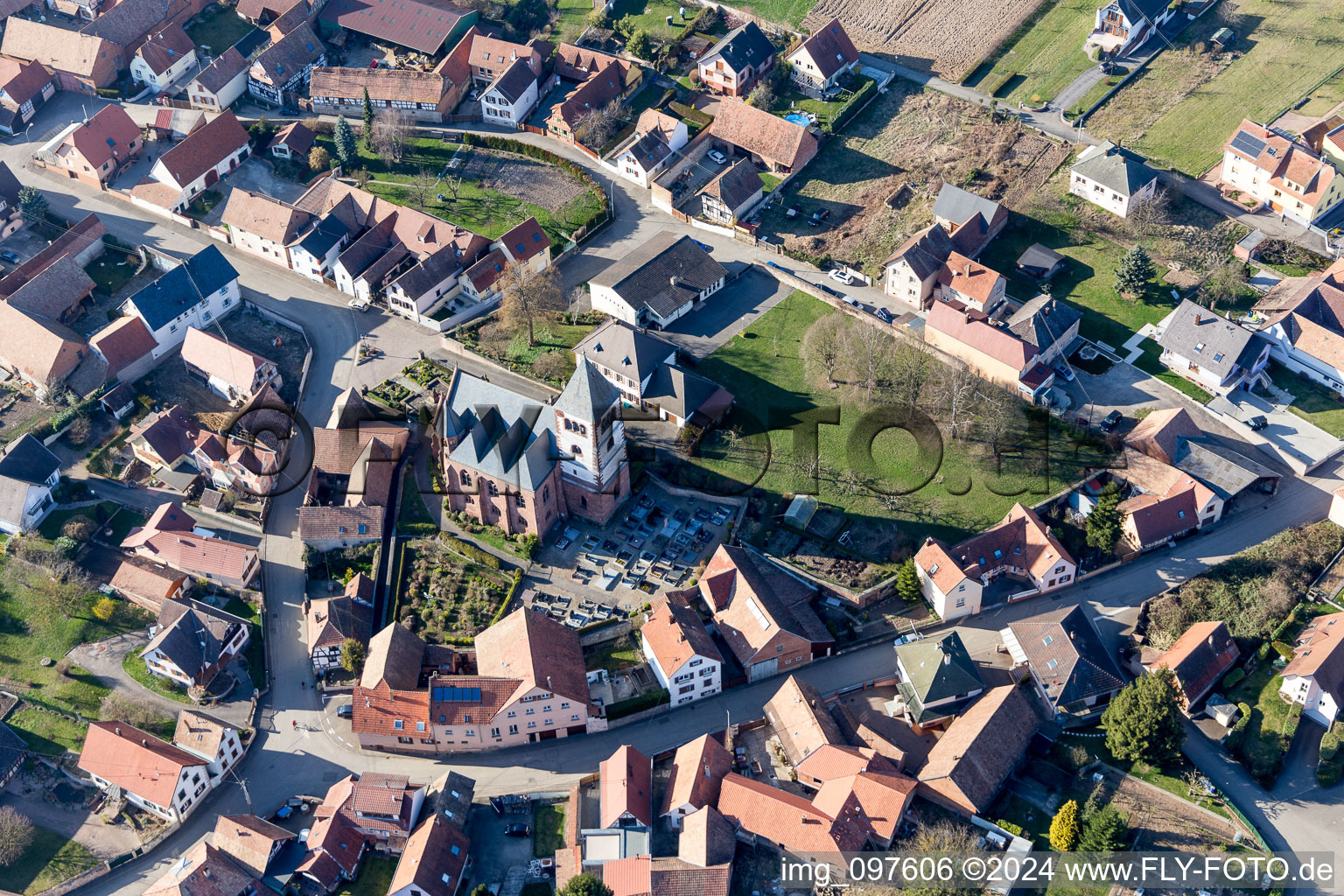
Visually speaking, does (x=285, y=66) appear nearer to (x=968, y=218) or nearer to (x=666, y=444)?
(x=666, y=444)

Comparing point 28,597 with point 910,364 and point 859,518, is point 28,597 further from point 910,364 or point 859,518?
point 910,364

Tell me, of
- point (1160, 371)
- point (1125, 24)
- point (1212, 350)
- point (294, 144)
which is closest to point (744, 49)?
point (1125, 24)

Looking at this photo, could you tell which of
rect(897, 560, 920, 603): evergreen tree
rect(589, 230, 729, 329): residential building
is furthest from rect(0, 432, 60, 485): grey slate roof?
rect(897, 560, 920, 603): evergreen tree

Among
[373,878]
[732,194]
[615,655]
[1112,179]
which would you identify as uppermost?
[1112,179]

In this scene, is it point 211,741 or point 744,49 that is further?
point 744,49

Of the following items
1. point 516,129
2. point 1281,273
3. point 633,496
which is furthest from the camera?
point 516,129

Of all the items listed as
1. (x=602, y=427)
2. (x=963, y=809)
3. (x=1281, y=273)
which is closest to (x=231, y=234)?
(x=602, y=427)
